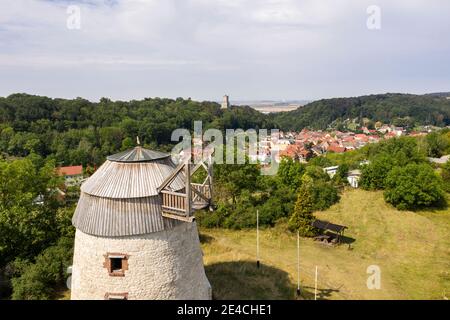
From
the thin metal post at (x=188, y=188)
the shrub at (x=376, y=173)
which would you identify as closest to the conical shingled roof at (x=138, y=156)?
the thin metal post at (x=188, y=188)

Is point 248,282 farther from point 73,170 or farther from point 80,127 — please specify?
point 80,127

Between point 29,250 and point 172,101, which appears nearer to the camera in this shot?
point 29,250

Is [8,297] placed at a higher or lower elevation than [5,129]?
lower

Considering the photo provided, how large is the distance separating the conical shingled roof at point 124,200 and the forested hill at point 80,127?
48751 millimetres

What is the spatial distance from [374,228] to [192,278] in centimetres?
2373

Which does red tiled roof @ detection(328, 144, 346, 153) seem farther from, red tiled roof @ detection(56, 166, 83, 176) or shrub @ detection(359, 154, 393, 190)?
red tiled roof @ detection(56, 166, 83, 176)

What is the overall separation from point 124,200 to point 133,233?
1.31 m

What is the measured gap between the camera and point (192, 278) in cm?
1413

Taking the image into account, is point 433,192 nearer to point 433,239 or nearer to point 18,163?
point 433,239

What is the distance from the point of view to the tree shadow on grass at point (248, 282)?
20156 mm

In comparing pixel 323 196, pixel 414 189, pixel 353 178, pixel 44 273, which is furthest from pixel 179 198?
pixel 353 178

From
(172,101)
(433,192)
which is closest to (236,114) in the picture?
(172,101)

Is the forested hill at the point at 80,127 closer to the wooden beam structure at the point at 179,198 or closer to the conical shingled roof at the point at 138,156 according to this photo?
the conical shingled roof at the point at 138,156

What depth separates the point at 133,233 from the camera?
12344 mm
